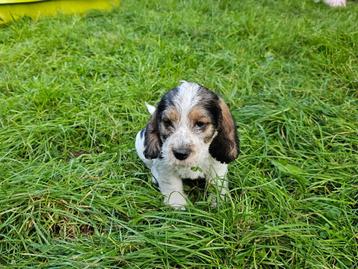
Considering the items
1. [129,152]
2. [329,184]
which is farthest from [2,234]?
[329,184]

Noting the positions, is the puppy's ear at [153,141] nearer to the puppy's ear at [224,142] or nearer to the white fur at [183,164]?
the white fur at [183,164]

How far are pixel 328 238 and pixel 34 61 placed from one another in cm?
371

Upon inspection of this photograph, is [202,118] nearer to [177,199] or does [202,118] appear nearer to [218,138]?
[218,138]

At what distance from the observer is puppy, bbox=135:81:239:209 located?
2779mm

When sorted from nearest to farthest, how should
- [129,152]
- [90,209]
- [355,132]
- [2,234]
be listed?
[2,234] < [90,209] < [129,152] < [355,132]

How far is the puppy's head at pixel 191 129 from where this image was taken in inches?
109

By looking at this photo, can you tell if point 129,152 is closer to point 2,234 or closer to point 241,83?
point 2,234

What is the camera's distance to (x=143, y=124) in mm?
4141

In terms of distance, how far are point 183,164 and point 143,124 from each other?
4.46 ft

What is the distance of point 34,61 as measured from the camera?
536cm

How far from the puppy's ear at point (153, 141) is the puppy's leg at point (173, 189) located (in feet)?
0.43

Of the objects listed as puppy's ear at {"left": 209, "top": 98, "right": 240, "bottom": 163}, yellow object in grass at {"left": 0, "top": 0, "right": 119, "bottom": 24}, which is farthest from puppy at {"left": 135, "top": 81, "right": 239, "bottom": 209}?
yellow object in grass at {"left": 0, "top": 0, "right": 119, "bottom": 24}

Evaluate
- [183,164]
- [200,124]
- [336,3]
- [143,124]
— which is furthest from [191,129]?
[336,3]

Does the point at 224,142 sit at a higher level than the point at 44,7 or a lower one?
higher
